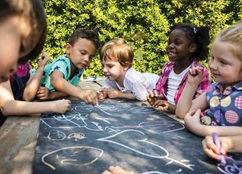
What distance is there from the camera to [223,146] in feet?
4.30

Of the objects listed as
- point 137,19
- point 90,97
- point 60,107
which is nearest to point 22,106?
point 60,107

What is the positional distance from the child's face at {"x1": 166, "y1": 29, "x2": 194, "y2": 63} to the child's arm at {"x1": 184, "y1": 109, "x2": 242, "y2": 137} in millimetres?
1100

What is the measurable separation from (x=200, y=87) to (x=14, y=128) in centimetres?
132

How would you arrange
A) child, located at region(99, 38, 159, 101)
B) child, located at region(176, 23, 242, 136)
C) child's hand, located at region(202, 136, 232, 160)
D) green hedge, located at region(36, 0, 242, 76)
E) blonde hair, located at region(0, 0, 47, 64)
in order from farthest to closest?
green hedge, located at region(36, 0, 242, 76) → child, located at region(99, 38, 159, 101) → child, located at region(176, 23, 242, 136) → child's hand, located at region(202, 136, 232, 160) → blonde hair, located at region(0, 0, 47, 64)

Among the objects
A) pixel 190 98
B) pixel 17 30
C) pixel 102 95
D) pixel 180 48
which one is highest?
pixel 17 30

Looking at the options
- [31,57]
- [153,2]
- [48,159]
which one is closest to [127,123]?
[48,159]

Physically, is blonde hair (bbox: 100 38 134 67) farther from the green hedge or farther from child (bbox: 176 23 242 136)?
the green hedge

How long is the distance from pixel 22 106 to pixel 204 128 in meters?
1.06

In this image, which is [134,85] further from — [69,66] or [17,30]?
[17,30]

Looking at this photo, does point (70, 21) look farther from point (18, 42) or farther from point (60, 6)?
point (18, 42)

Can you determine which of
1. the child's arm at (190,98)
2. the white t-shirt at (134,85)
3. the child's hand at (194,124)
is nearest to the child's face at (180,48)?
the white t-shirt at (134,85)

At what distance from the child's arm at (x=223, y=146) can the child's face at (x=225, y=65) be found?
1.29 feet

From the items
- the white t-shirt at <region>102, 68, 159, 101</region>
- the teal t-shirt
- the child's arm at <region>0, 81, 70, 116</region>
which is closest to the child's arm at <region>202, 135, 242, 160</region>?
the child's arm at <region>0, 81, 70, 116</region>

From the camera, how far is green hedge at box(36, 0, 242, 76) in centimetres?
575
